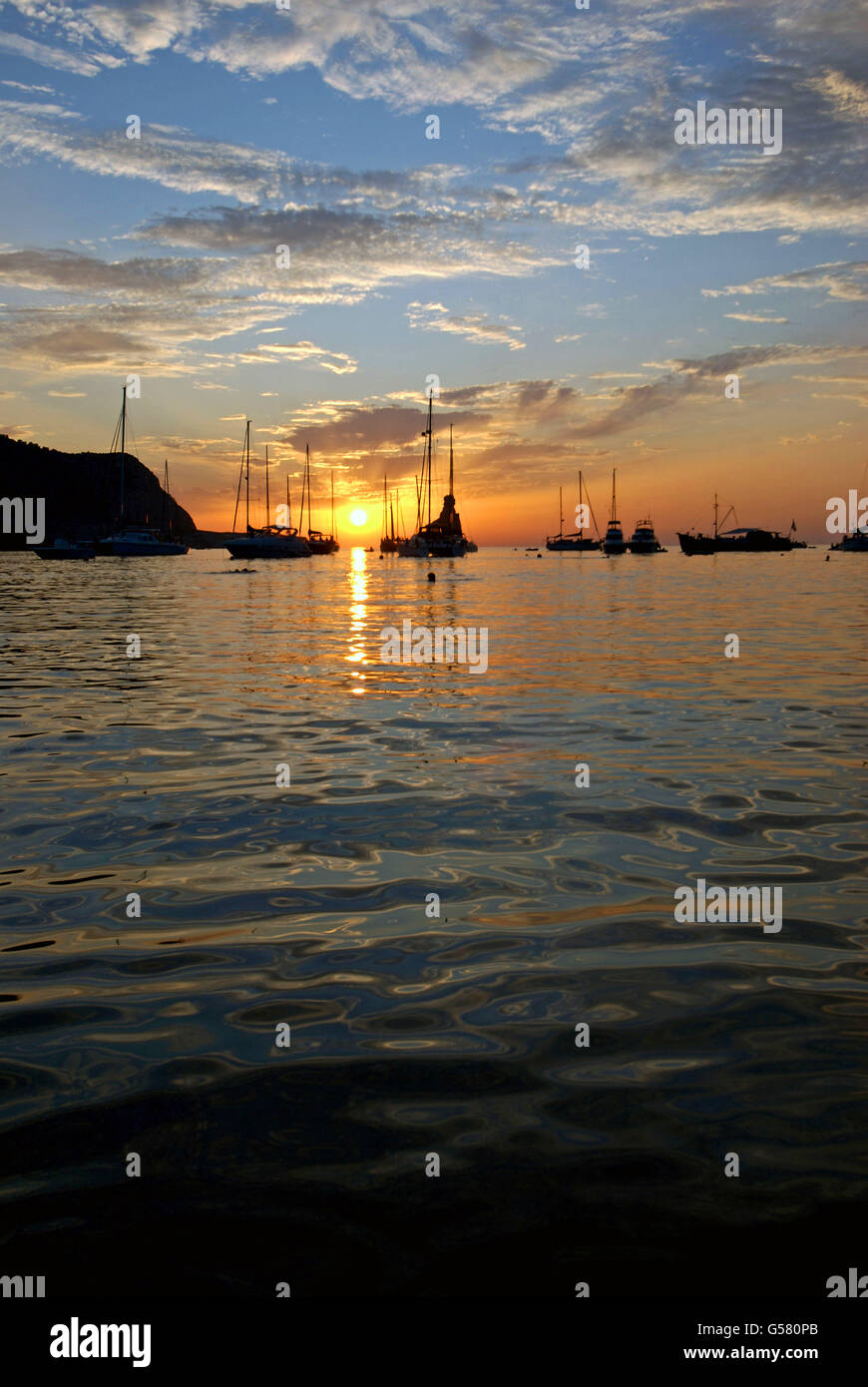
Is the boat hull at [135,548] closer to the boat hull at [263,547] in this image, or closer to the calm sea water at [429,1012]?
the boat hull at [263,547]

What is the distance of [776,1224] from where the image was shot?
3229 millimetres

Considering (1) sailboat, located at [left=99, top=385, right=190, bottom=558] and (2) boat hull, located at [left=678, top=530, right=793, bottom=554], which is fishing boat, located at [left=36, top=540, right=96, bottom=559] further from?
(2) boat hull, located at [left=678, top=530, right=793, bottom=554]

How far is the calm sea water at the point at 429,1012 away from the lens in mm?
3174

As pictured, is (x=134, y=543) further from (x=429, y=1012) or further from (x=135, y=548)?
(x=429, y=1012)

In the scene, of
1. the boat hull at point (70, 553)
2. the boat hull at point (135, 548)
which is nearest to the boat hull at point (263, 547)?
the boat hull at point (135, 548)

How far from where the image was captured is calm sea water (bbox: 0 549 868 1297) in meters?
3.17

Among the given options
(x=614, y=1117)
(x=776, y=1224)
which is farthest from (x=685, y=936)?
(x=776, y=1224)

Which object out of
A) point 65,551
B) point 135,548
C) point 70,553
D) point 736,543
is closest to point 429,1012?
point 65,551

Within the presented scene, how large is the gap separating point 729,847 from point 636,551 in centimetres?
15872

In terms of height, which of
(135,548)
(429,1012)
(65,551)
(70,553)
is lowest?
(429,1012)

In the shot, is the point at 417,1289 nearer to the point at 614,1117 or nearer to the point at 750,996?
the point at 614,1117

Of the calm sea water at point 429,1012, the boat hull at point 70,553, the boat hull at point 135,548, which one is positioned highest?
the boat hull at point 135,548

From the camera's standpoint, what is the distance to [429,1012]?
482cm

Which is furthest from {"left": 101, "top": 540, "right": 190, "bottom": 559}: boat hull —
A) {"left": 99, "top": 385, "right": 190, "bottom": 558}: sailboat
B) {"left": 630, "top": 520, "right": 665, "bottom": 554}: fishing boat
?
{"left": 630, "top": 520, "right": 665, "bottom": 554}: fishing boat
